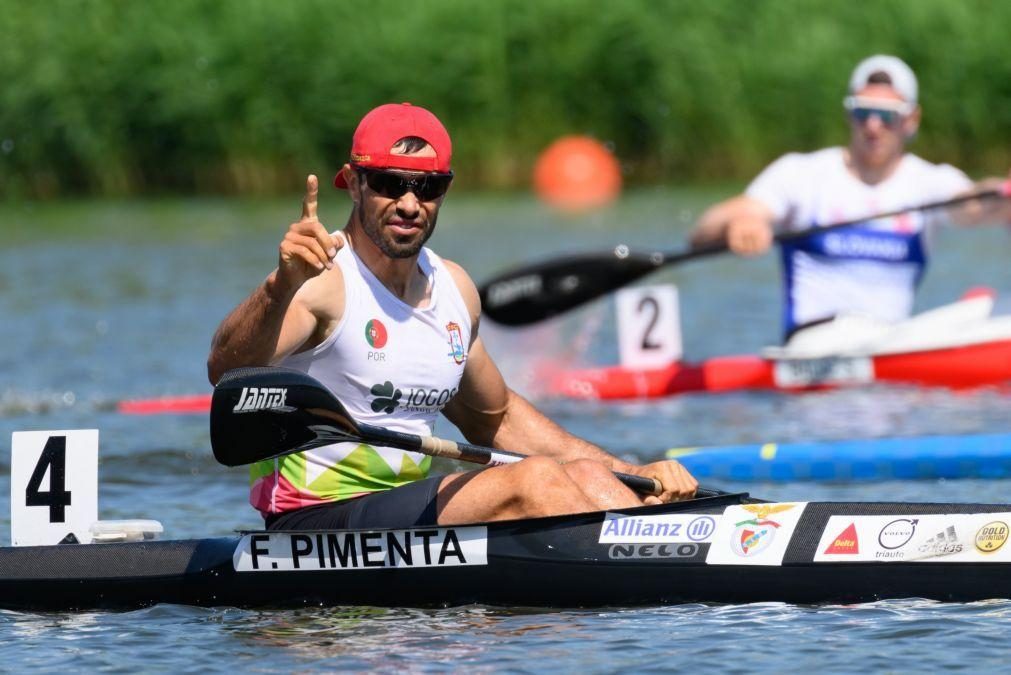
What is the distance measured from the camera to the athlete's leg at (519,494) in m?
5.08

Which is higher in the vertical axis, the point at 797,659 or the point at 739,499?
the point at 739,499

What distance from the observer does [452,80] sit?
19750 mm

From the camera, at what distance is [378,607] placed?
5.27 m

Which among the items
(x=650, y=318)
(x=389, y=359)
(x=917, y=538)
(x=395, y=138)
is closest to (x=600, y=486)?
(x=389, y=359)

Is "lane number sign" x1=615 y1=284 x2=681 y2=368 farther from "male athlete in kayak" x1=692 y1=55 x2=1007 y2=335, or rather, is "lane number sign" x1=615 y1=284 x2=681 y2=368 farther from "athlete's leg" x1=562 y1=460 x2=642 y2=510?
"athlete's leg" x1=562 y1=460 x2=642 y2=510

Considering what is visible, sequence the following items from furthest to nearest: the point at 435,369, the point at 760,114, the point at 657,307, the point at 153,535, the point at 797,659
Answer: the point at 760,114
the point at 657,307
the point at 153,535
the point at 435,369
the point at 797,659

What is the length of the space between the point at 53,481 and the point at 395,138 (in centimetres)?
143

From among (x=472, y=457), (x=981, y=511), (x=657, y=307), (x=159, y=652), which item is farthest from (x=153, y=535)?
(x=657, y=307)

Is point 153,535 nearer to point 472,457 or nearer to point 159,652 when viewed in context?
point 159,652

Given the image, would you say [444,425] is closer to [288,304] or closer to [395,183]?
[395,183]

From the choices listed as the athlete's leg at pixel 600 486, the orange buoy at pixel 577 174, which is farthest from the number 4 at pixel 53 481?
the orange buoy at pixel 577 174

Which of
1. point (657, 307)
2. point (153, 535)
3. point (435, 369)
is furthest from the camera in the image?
point (657, 307)

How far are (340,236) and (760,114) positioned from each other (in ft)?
49.8

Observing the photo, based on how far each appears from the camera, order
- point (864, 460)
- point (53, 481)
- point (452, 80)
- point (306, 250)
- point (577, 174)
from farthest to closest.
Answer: point (577, 174) → point (452, 80) → point (864, 460) → point (53, 481) → point (306, 250)
